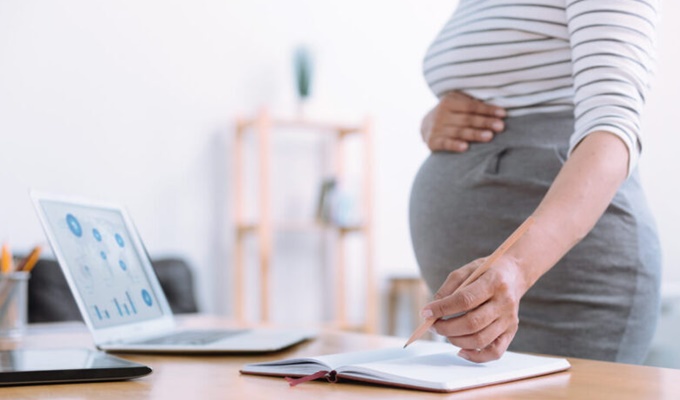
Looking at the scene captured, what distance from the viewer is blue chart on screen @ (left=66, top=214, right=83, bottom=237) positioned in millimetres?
1069

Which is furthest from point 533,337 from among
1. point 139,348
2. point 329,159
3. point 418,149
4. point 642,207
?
point 418,149

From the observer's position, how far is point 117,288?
3.72 feet

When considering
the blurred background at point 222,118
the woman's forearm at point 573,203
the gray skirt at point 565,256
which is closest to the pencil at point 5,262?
the gray skirt at point 565,256

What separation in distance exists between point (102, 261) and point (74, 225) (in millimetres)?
62

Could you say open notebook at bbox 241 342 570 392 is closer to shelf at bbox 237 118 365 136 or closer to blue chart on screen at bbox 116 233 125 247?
blue chart on screen at bbox 116 233 125 247

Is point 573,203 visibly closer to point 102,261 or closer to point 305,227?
point 102,261

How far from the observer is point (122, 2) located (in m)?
3.39

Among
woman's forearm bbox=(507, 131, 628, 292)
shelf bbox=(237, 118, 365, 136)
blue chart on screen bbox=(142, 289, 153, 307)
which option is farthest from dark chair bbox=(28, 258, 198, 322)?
woman's forearm bbox=(507, 131, 628, 292)

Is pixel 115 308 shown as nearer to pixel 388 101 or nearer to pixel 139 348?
pixel 139 348

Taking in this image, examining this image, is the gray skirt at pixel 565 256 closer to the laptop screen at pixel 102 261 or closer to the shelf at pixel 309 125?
the laptop screen at pixel 102 261

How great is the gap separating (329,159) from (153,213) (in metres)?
0.89

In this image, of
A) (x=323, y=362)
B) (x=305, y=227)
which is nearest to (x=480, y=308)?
(x=323, y=362)

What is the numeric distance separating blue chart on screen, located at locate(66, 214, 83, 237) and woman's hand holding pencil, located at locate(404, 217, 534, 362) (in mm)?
525

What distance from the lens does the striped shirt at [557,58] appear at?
3.06ft
